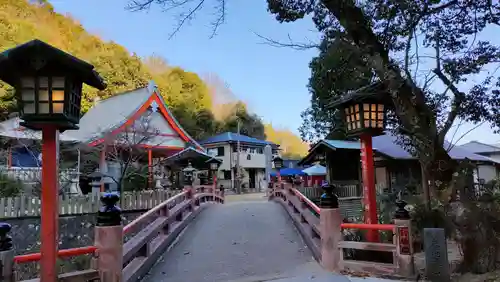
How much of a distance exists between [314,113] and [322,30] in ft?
59.6

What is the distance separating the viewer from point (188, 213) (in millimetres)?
11062

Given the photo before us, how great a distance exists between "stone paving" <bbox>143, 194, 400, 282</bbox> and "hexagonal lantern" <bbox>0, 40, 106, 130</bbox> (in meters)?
3.43

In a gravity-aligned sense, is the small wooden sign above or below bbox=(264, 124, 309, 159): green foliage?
below

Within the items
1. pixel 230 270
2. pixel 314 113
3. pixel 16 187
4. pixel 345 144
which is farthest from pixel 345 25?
pixel 314 113

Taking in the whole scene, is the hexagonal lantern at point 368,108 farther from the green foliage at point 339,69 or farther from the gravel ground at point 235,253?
the gravel ground at point 235,253

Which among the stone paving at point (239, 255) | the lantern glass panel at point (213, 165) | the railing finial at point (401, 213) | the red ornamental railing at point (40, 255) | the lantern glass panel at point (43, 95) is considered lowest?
the stone paving at point (239, 255)

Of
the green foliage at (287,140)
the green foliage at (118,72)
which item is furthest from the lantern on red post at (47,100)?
the green foliage at (287,140)

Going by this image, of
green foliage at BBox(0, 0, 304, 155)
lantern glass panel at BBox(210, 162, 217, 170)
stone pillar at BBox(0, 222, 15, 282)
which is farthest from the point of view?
green foliage at BBox(0, 0, 304, 155)

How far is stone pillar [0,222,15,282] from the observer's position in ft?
12.8

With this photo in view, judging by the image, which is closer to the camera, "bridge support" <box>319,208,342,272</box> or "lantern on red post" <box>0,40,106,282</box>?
"lantern on red post" <box>0,40,106,282</box>

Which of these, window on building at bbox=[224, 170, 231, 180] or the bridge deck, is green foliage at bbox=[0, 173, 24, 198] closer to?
the bridge deck

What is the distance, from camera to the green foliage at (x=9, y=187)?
39.2ft

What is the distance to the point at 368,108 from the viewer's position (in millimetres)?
7055

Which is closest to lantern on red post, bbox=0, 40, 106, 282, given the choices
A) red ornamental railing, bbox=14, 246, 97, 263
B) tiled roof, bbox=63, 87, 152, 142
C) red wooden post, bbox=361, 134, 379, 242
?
red ornamental railing, bbox=14, 246, 97, 263
